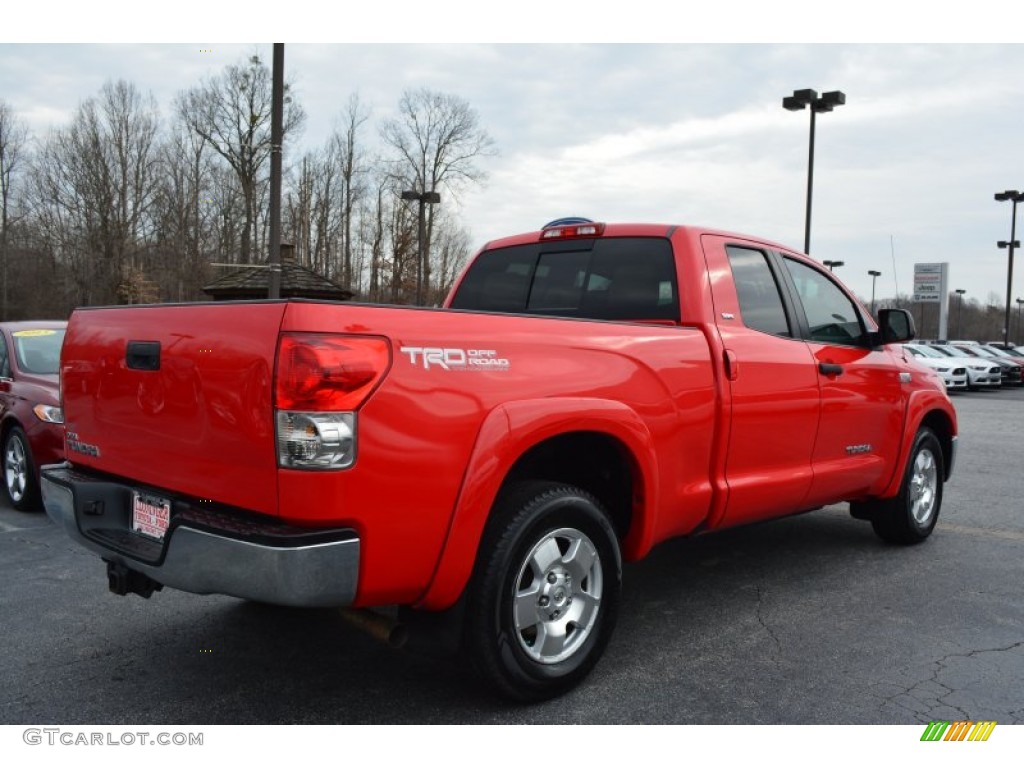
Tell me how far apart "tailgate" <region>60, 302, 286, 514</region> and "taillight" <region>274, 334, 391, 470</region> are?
0.06 metres

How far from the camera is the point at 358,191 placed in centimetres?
4947

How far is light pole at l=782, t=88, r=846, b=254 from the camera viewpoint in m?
22.0

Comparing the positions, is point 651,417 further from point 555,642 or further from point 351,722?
point 351,722

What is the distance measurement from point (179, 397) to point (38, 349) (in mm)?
5398

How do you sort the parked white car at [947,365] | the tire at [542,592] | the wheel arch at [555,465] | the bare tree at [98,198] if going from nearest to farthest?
the wheel arch at [555,465] → the tire at [542,592] → the parked white car at [947,365] → the bare tree at [98,198]

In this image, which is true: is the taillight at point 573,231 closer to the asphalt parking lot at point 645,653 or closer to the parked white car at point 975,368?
the asphalt parking lot at point 645,653

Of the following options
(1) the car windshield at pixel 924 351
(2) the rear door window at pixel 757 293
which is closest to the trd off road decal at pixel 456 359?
(2) the rear door window at pixel 757 293

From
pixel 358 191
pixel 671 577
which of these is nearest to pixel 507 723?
pixel 671 577

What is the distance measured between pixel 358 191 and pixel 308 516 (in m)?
49.0

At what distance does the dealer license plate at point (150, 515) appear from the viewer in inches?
117

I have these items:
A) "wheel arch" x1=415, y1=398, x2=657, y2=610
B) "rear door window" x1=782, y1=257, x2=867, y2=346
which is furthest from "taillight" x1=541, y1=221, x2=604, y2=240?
"wheel arch" x1=415, y1=398, x2=657, y2=610

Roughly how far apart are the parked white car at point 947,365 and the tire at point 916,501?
21.4 metres

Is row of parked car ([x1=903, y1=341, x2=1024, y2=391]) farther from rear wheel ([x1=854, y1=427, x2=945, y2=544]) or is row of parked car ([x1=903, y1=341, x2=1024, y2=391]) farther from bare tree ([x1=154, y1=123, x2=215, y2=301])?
bare tree ([x1=154, y1=123, x2=215, y2=301])

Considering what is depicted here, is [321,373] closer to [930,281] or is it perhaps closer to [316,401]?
[316,401]
